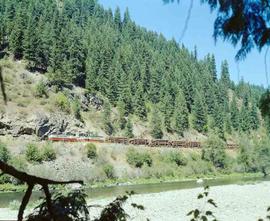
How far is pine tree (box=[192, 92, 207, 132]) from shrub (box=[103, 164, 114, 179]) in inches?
1943

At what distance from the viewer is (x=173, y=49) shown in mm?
168500

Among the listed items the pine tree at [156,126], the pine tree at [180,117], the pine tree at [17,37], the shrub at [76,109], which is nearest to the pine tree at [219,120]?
the pine tree at [180,117]

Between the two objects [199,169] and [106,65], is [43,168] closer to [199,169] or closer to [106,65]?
[199,169]

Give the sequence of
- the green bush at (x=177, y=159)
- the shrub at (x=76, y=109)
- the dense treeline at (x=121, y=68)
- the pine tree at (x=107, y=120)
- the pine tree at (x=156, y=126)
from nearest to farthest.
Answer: the shrub at (x=76, y=109), the green bush at (x=177, y=159), the pine tree at (x=107, y=120), the dense treeline at (x=121, y=68), the pine tree at (x=156, y=126)

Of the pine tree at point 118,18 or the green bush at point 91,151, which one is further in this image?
the pine tree at point 118,18

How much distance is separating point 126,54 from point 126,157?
4835cm

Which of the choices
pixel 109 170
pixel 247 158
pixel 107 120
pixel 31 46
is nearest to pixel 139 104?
pixel 107 120

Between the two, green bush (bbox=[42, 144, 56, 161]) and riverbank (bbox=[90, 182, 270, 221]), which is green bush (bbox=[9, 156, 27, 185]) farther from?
riverbank (bbox=[90, 182, 270, 221])

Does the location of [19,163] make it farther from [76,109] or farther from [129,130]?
[129,130]

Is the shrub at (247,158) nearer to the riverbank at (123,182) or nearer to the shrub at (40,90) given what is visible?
the riverbank at (123,182)

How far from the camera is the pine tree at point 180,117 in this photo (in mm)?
115250

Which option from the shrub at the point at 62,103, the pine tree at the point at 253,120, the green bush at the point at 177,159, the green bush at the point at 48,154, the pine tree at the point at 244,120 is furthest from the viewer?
the pine tree at the point at 253,120

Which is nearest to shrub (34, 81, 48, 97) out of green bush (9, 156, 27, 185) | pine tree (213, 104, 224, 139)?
Result: green bush (9, 156, 27, 185)

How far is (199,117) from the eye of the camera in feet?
411
